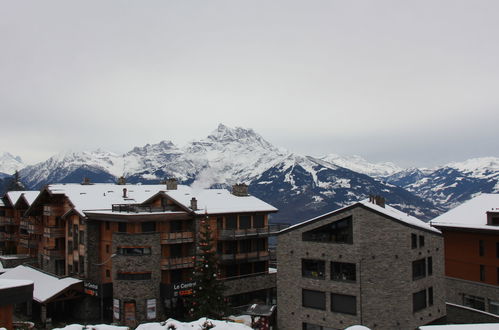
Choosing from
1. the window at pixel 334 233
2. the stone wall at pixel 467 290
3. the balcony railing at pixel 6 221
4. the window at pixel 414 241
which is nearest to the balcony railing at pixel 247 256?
the window at pixel 334 233

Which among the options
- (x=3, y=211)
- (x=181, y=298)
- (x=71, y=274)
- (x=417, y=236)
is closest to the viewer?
(x=417, y=236)

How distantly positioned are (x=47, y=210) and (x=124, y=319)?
20.7m

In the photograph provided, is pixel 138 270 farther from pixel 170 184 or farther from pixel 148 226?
pixel 170 184

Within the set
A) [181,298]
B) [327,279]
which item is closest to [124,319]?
[181,298]

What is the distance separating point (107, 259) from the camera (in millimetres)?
54031

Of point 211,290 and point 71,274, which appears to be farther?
point 71,274

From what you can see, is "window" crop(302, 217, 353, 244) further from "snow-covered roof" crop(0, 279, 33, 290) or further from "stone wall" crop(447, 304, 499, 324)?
"snow-covered roof" crop(0, 279, 33, 290)

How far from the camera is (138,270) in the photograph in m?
50.4

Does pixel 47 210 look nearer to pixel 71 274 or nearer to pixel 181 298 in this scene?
pixel 71 274

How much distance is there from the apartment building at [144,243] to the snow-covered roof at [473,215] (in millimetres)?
20338

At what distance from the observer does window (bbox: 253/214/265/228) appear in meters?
60.2

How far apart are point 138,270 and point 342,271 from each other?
850 inches

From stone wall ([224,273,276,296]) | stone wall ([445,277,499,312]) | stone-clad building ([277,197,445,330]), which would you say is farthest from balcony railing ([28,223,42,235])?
stone wall ([445,277,499,312])

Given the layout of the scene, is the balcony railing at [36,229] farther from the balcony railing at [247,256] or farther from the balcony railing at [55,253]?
the balcony railing at [247,256]
